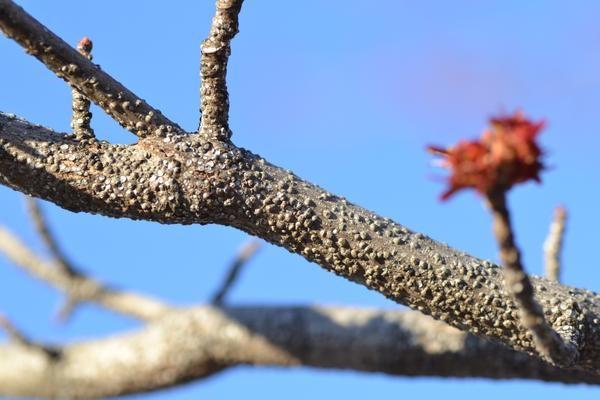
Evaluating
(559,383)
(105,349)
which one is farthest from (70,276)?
(559,383)

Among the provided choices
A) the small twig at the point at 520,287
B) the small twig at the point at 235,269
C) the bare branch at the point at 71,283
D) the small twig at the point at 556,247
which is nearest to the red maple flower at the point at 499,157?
the small twig at the point at 520,287

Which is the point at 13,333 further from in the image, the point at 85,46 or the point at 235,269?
the point at 85,46

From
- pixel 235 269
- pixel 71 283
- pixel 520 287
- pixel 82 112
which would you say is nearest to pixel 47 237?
pixel 71 283

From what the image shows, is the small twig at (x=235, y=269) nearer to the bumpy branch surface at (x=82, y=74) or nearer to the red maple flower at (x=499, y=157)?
the bumpy branch surface at (x=82, y=74)

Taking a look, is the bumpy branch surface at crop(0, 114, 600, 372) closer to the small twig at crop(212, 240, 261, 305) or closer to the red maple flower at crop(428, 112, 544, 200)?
the red maple flower at crop(428, 112, 544, 200)

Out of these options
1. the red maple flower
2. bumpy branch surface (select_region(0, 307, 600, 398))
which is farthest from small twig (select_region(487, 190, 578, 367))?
bumpy branch surface (select_region(0, 307, 600, 398))

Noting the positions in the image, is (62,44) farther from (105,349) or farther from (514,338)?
(105,349)
